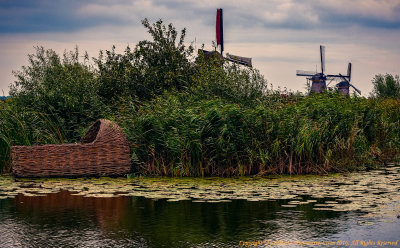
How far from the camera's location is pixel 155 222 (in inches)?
309

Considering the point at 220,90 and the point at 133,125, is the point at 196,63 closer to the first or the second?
the point at 220,90

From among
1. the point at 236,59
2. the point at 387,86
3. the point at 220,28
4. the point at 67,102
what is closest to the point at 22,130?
the point at 67,102

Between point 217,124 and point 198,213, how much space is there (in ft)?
17.3

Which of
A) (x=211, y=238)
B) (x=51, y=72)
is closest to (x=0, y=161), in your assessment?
(x=51, y=72)

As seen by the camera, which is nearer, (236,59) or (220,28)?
(236,59)

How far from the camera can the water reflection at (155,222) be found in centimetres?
672

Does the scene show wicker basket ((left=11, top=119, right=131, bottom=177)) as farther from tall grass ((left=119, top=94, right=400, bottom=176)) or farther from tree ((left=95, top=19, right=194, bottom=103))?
tree ((left=95, top=19, right=194, bottom=103))

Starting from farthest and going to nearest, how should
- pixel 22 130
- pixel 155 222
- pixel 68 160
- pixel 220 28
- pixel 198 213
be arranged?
pixel 220 28 < pixel 22 130 < pixel 68 160 < pixel 198 213 < pixel 155 222

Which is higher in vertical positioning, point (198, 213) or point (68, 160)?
point (68, 160)

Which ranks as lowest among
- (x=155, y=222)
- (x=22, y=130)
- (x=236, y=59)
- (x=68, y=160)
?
(x=155, y=222)

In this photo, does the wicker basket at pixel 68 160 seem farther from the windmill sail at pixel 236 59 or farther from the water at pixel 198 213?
the windmill sail at pixel 236 59

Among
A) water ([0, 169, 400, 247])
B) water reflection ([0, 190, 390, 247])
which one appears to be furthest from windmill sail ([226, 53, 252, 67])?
water reflection ([0, 190, 390, 247])

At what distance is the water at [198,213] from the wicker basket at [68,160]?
0.60m

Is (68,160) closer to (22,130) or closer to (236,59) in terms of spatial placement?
(22,130)
